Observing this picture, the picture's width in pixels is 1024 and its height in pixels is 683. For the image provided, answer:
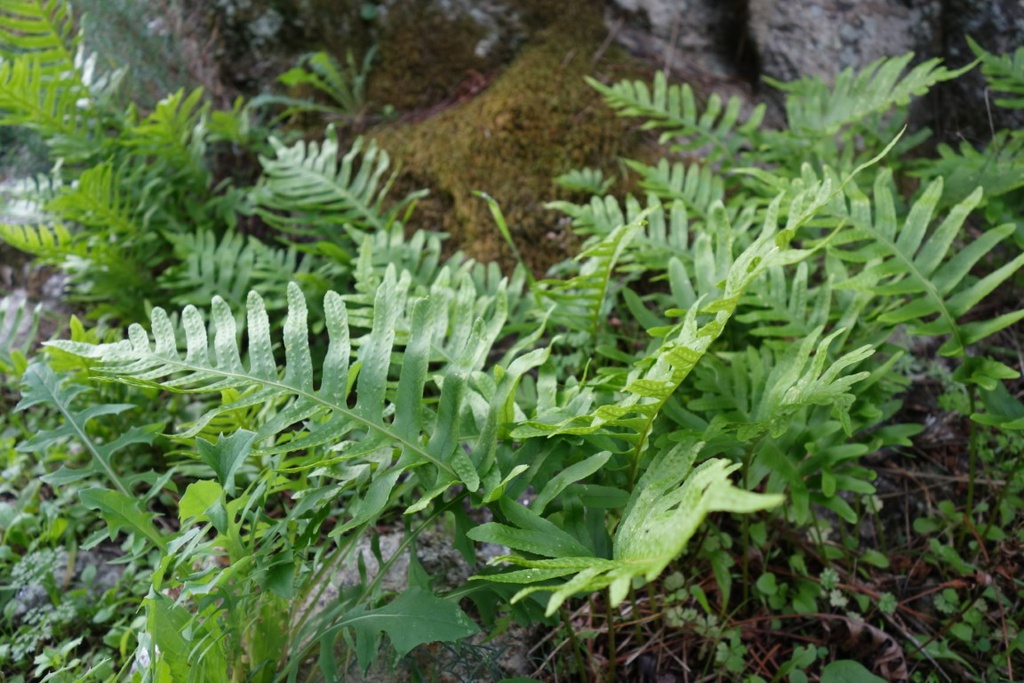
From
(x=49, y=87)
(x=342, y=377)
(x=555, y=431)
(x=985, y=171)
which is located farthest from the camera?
(x=49, y=87)

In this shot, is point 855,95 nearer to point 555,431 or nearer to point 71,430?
point 555,431

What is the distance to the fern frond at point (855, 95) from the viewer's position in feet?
7.00

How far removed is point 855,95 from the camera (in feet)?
7.62

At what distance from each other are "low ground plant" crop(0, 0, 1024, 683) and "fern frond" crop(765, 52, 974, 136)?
1cm

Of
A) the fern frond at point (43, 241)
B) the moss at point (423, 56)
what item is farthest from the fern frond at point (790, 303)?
the fern frond at point (43, 241)

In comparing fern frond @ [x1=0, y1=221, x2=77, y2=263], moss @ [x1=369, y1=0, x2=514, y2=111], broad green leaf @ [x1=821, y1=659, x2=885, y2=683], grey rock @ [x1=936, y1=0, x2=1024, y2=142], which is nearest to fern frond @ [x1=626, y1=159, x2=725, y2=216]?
grey rock @ [x1=936, y1=0, x2=1024, y2=142]

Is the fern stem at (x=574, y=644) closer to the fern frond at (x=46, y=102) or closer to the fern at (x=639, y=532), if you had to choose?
the fern at (x=639, y=532)

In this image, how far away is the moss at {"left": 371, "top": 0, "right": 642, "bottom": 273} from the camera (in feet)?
8.73

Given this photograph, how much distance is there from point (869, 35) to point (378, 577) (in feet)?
9.32

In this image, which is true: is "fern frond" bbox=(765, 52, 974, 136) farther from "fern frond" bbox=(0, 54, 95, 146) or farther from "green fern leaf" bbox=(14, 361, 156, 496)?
"fern frond" bbox=(0, 54, 95, 146)

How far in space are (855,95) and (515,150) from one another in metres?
1.20

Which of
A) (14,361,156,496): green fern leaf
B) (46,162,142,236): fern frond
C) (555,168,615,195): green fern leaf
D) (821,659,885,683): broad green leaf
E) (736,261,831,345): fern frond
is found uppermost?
(46,162,142,236): fern frond

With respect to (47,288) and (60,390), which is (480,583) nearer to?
(60,390)

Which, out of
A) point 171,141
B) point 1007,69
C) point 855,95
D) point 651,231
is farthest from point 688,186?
point 171,141
